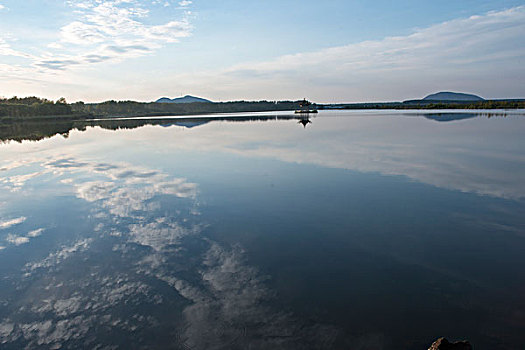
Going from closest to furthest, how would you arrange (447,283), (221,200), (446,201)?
(447,283) < (446,201) < (221,200)

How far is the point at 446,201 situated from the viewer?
11.5 m

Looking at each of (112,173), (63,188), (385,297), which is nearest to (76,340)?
(385,297)

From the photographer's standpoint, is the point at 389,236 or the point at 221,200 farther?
the point at 221,200

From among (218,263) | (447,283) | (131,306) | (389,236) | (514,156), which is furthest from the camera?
(514,156)

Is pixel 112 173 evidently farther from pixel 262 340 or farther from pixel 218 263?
pixel 262 340

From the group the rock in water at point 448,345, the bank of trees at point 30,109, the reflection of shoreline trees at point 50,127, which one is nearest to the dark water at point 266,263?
the rock in water at point 448,345

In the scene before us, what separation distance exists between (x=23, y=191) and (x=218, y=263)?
43.1 ft

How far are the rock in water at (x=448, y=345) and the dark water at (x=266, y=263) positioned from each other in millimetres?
490

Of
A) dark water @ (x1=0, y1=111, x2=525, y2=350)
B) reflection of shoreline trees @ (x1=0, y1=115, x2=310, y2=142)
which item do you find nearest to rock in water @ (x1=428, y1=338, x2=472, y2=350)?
dark water @ (x1=0, y1=111, x2=525, y2=350)

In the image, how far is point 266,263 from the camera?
23.9 feet

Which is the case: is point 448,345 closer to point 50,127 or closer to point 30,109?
point 50,127

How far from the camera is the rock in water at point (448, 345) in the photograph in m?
4.22

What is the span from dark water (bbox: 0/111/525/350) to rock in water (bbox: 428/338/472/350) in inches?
19.3

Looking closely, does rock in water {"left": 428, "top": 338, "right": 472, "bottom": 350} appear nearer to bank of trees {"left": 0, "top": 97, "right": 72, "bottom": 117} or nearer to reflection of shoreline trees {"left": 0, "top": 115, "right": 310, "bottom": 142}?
reflection of shoreline trees {"left": 0, "top": 115, "right": 310, "bottom": 142}
